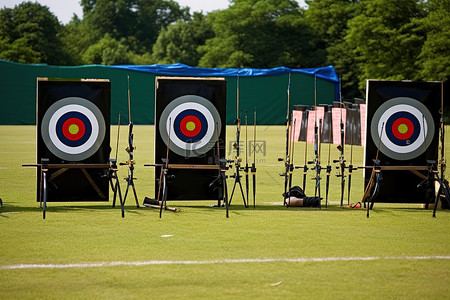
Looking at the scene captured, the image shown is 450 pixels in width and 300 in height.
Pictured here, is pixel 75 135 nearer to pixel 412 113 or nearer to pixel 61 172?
pixel 61 172

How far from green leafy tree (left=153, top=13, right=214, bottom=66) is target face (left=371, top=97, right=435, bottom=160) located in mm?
66175

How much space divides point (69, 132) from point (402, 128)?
416cm

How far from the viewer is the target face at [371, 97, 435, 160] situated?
31.5 feet

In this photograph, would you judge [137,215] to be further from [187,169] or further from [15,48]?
[15,48]

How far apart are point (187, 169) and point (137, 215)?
1167mm

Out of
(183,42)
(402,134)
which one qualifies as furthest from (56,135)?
(183,42)

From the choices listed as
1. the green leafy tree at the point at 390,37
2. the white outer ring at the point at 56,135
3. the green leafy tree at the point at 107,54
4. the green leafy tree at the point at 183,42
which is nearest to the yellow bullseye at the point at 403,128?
the white outer ring at the point at 56,135

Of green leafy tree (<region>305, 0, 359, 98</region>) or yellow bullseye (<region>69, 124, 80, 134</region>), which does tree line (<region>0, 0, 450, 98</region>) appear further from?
yellow bullseye (<region>69, 124, 80, 134</region>)

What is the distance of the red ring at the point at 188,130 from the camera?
9.55 m

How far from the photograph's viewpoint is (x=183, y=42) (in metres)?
79.1

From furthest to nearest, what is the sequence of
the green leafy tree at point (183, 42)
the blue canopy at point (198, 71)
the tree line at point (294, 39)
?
the green leafy tree at point (183, 42) → the tree line at point (294, 39) → the blue canopy at point (198, 71)

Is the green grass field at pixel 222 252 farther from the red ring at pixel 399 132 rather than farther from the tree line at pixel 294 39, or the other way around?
the tree line at pixel 294 39

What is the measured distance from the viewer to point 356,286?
17.5 feet

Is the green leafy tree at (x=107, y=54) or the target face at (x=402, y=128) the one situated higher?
the green leafy tree at (x=107, y=54)
